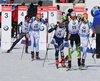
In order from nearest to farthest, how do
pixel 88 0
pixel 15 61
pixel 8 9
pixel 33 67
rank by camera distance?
pixel 33 67, pixel 15 61, pixel 8 9, pixel 88 0

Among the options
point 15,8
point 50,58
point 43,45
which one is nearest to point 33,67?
point 50,58

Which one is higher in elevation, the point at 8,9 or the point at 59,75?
the point at 8,9

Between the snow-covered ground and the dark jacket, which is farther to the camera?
the dark jacket

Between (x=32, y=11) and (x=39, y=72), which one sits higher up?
(x=32, y=11)

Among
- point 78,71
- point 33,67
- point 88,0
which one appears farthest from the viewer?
point 88,0

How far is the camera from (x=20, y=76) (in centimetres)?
1178

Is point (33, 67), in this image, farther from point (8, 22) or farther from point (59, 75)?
point (8, 22)

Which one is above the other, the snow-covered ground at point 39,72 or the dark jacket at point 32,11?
the dark jacket at point 32,11

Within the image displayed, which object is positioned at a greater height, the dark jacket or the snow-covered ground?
the dark jacket

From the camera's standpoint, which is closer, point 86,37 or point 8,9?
point 86,37

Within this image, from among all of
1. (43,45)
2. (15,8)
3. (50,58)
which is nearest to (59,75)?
(50,58)

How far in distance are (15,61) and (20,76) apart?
4219 millimetres

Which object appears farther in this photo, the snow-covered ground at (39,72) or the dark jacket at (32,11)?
the dark jacket at (32,11)

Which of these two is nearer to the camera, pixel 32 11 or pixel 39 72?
pixel 39 72
